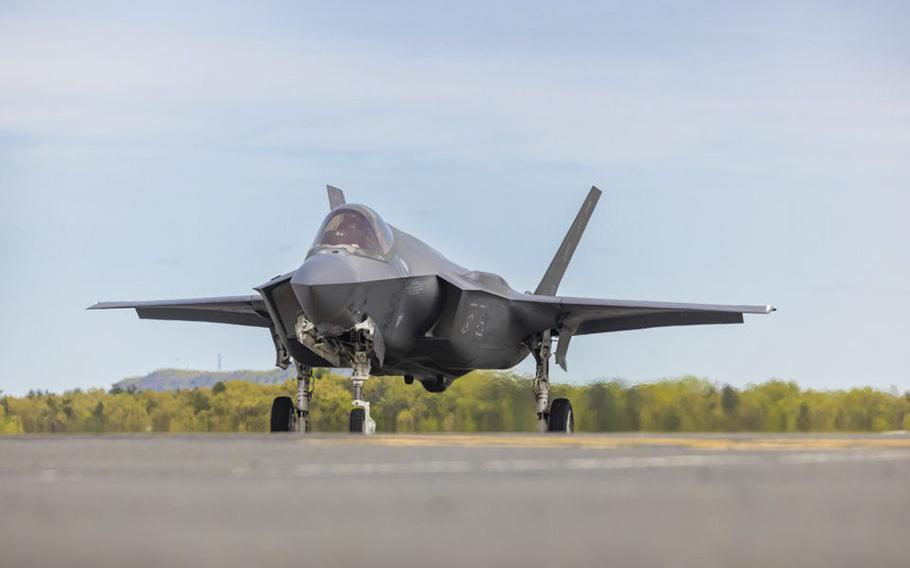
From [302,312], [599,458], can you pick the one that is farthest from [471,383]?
[599,458]

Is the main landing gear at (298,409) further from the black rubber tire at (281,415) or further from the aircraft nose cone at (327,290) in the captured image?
the aircraft nose cone at (327,290)

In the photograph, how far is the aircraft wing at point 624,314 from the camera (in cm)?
2216

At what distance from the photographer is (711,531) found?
194 inches

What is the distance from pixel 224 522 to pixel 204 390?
24.1 meters

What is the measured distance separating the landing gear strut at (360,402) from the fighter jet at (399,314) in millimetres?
16

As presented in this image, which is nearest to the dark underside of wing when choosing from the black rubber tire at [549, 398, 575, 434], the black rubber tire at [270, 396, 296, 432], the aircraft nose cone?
the black rubber tire at [549, 398, 575, 434]

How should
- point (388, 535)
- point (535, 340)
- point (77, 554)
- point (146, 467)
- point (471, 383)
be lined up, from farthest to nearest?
point (471, 383)
point (535, 340)
point (146, 467)
point (388, 535)
point (77, 554)

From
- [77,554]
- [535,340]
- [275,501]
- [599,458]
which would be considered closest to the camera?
[77,554]

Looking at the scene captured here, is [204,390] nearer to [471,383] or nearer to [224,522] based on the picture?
[471,383]

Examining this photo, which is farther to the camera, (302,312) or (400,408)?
(400,408)

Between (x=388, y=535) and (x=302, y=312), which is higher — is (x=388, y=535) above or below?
below

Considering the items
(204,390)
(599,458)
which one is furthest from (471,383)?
(599,458)

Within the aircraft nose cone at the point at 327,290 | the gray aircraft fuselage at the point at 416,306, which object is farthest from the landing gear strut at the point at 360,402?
the aircraft nose cone at the point at 327,290

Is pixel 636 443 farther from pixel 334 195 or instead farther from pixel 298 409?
pixel 334 195
